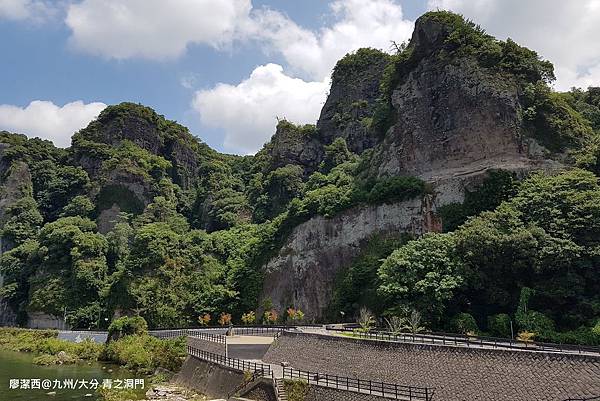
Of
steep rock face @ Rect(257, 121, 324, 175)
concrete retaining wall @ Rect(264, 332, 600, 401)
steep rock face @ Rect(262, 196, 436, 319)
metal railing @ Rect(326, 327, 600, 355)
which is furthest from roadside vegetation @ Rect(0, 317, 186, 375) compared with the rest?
steep rock face @ Rect(257, 121, 324, 175)

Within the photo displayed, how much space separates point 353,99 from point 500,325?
2424 inches

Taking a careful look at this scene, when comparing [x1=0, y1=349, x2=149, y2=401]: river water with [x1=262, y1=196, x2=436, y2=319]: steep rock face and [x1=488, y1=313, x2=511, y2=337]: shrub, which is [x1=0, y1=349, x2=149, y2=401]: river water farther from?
[x1=488, y1=313, x2=511, y2=337]: shrub

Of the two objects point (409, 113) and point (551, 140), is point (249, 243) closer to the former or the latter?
point (409, 113)

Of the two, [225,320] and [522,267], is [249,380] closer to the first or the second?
[522,267]

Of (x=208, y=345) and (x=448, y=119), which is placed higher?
(x=448, y=119)

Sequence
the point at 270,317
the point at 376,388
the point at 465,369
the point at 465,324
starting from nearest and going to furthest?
the point at 465,369 < the point at 376,388 < the point at 465,324 < the point at 270,317

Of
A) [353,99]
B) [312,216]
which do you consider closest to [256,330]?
[312,216]

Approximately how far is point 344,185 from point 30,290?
45.7 meters

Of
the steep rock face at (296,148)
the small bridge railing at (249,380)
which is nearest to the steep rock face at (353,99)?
the steep rock face at (296,148)

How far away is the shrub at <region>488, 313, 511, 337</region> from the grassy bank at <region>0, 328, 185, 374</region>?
2334cm

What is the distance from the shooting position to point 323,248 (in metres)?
57.9

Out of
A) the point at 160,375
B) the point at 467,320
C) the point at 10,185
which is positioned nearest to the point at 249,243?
the point at 160,375

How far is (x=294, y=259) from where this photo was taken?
60.2m

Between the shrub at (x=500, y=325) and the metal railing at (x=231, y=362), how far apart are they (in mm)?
16221
